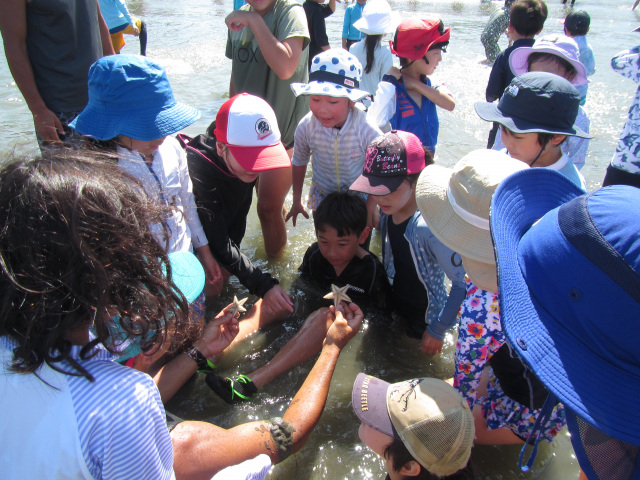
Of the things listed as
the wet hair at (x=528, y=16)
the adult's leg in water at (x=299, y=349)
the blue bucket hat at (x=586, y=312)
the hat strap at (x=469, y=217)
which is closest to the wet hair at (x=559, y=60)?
the wet hair at (x=528, y=16)

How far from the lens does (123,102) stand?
197 centimetres

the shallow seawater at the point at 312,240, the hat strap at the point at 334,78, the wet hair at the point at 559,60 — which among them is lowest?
the shallow seawater at the point at 312,240

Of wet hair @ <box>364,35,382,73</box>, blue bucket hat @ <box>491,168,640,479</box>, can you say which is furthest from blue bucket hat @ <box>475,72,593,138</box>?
wet hair @ <box>364,35,382,73</box>

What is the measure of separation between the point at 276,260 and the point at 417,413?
7.36ft

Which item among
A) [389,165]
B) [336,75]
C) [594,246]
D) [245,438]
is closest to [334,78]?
[336,75]

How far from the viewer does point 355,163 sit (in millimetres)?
3000

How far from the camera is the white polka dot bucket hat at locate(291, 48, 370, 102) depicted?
274 centimetres

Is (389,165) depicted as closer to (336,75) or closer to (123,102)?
(336,75)

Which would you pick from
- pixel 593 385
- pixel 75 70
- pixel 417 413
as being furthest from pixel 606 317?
pixel 75 70

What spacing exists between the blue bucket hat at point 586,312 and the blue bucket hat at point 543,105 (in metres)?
1.23

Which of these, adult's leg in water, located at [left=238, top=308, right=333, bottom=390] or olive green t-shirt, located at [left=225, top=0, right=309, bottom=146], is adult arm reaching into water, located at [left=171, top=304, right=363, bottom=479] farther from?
olive green t-shirt, located at [left=225, top=0, right=309, bottom=146]

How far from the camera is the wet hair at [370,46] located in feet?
13.4

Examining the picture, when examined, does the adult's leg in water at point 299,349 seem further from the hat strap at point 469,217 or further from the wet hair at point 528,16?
the wet hair at point 528,16

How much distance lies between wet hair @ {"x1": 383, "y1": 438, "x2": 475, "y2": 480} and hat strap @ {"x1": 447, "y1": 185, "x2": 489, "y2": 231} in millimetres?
820
